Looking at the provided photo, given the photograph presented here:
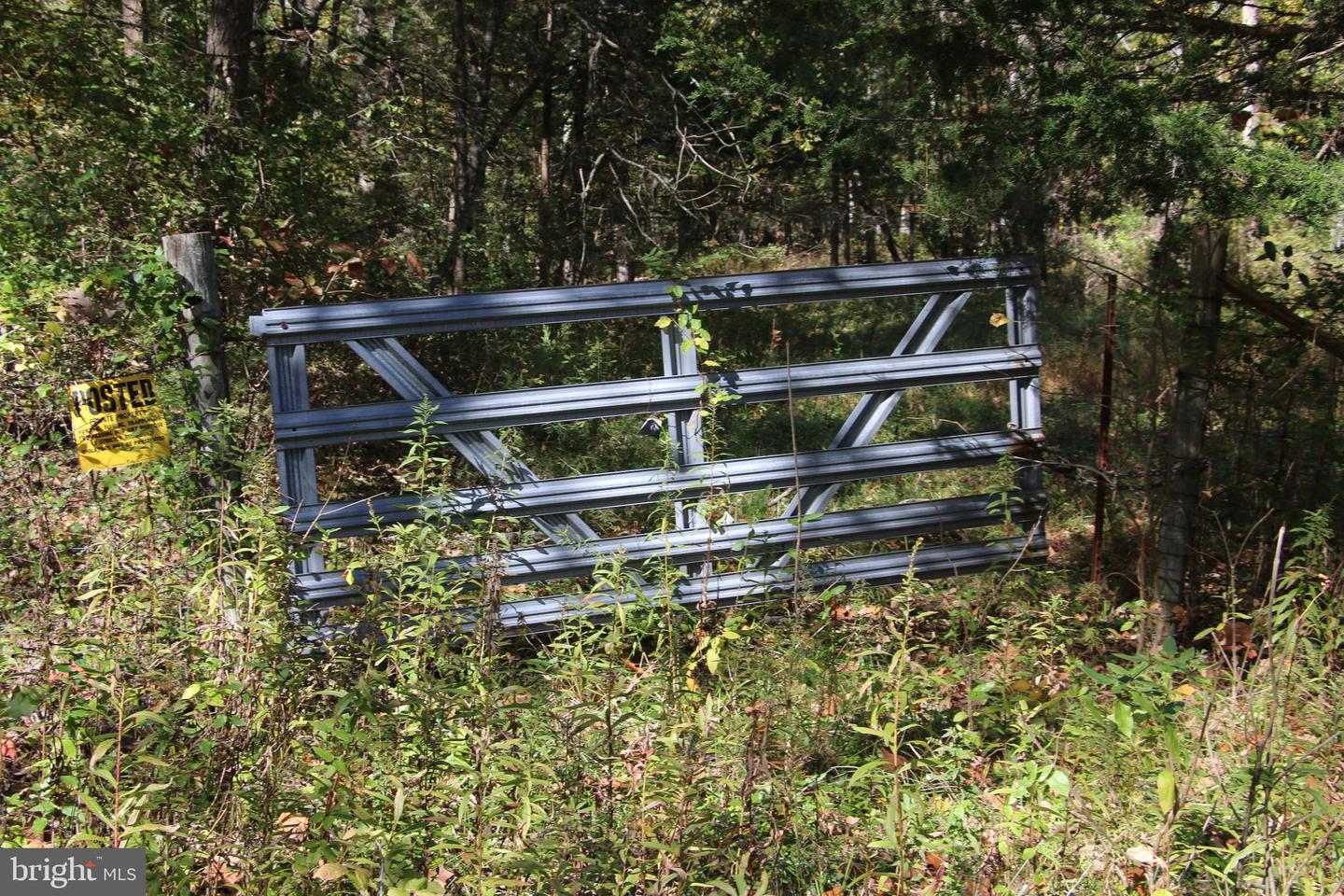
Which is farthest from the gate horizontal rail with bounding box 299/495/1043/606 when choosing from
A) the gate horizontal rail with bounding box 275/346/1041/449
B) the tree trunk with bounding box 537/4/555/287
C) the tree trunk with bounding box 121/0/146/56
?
the tree trunk with bounding box 537/4/555/287

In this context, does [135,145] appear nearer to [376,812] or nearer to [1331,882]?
[376,812]

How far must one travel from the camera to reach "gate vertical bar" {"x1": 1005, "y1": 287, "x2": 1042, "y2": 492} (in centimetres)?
512

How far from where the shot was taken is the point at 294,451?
4414 mm

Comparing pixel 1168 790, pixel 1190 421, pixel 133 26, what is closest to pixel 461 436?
pixel 1168 790

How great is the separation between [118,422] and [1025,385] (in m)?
4.17

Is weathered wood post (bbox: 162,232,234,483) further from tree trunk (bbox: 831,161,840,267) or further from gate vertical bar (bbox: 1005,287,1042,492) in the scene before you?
tree trunk (bbox: 831,161,840,267)

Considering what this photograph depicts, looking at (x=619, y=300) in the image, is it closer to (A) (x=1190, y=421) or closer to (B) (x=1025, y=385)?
(B) (x=1025, y=385)

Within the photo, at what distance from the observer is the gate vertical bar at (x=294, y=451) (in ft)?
14.3

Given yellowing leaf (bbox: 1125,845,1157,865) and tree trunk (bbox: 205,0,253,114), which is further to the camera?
tree trunk (bbox: 205,0,253,114)

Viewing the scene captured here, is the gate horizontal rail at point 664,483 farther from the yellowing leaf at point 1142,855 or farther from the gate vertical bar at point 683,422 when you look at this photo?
the yellowing leaf at point 1142,855

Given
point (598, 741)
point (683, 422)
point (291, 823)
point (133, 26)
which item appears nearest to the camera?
point (291, 823)

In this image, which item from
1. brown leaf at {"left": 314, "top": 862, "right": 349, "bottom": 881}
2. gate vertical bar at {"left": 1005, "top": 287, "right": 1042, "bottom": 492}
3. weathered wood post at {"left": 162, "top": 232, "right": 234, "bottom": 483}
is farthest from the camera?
gate vertical bar at {"left": 1005, "top": 287, "right": 1042, "bottom": 492}

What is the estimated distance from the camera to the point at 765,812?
3.28 m

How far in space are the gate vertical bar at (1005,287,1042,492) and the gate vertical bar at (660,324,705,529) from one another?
1600 mm
